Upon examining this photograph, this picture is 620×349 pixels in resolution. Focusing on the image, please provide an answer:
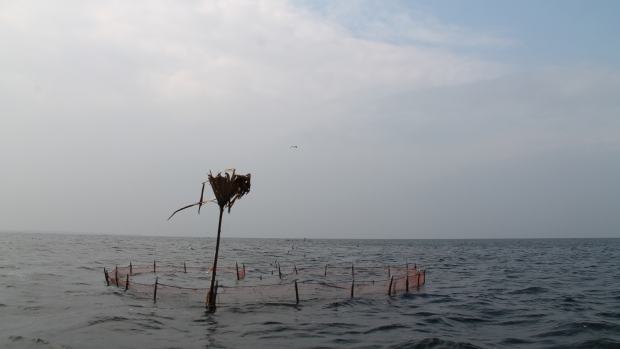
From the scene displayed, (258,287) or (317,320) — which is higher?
(258,287)

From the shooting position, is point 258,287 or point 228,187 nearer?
point 228,187

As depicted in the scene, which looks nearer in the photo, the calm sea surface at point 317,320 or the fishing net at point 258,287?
the calm sea surface at point 317,320

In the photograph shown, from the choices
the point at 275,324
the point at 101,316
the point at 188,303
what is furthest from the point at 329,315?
the point at 101,316

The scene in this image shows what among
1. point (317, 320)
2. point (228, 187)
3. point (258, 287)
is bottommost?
point (317, 320)

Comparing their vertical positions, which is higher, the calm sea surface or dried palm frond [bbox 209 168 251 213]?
dried palm frond [bbox 209 168 251 213]

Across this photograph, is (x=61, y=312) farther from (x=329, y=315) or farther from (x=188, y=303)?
(x=329, y=315)

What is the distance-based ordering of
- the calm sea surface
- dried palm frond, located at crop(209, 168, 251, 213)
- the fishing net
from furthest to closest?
the fishing net, dried palm frond, located at crop(209, 168, 251, 213), the calm sea surface

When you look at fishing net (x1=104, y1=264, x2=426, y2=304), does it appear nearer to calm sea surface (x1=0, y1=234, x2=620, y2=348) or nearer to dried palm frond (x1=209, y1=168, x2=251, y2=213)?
calm sea surface (x1=0, y1=234, x2=620, y2=348)

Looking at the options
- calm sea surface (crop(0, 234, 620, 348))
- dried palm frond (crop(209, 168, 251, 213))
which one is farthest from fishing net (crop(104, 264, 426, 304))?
dried palm frond (crop(209, 168, 251, 213))

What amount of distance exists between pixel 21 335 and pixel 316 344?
11.1 metres

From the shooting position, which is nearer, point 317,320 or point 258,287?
point 317,320

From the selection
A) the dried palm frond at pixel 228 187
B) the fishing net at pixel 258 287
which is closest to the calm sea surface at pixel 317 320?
the fishing net at pixel 258 287

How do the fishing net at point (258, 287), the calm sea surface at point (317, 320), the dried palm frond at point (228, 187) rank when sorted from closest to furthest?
1. the calm sea surface at point (317, 320)
2. the dried palm frond at point (228, 187)
3. the fishing net at point (258, 287)

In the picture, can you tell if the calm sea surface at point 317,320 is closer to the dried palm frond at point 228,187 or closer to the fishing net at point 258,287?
the fishing net at point 258,287
